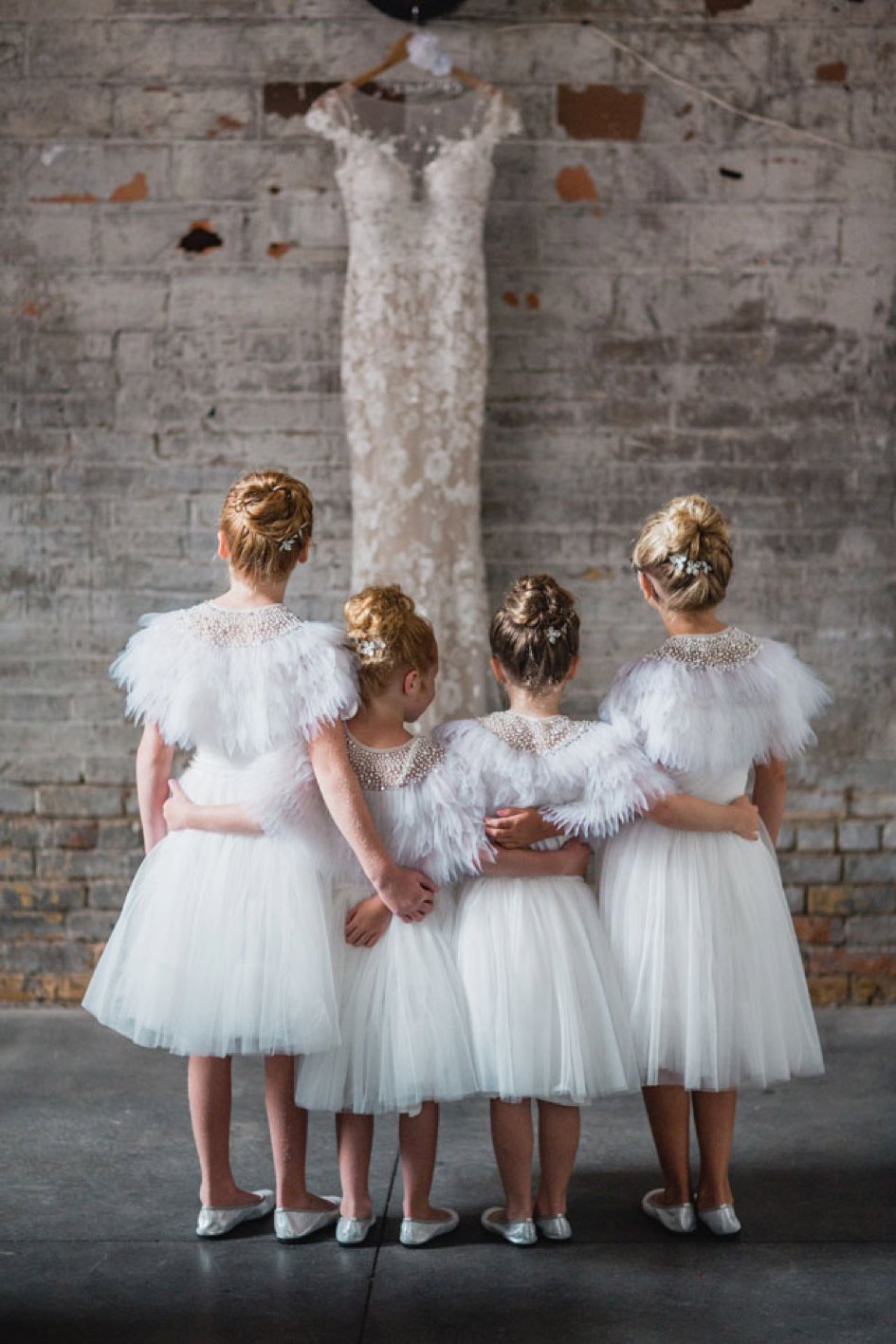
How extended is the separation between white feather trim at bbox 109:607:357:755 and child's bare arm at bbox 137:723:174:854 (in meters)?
0.08

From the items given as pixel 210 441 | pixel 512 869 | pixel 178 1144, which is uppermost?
pixel 210 441

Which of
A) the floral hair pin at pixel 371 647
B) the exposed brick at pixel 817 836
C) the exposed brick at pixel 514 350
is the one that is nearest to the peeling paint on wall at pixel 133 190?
the exposed brick at pixel 514 350

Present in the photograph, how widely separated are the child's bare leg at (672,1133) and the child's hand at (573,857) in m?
0.43

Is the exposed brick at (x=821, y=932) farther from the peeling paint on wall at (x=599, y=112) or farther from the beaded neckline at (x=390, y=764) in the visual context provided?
the peeling paint on wall at (x=599, y=112)

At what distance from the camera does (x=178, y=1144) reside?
10.5 feet

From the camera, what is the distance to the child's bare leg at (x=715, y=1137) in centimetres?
268

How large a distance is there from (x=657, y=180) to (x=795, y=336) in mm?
582

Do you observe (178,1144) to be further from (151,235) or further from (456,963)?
(151,235)

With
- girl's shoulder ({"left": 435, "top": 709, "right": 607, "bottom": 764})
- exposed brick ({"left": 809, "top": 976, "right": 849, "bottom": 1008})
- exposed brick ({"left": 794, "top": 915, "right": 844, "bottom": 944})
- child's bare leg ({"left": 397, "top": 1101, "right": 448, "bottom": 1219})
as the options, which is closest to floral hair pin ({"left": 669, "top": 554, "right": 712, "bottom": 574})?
girl's shoulder ({"left": 435, "top": 709, "right": 607, "bottom": 764})

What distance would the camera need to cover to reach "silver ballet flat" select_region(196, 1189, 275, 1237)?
2684 mm

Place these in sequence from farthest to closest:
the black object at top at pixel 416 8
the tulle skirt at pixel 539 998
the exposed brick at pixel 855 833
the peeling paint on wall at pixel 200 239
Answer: the exposed brick at pixel 855 833 → the peeling paint on wall at pixel 200 239 → the black object at top at pixel 416 8 → the tulle skirt at pixel 539 998

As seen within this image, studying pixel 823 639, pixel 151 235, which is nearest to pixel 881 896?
pixel 823 639

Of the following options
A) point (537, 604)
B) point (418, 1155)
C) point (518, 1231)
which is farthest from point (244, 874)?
point (518, 1231)

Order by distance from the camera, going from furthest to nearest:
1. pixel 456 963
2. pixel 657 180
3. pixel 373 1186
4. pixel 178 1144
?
pixel 657 180
pixel 178 1144
pixel 373 1186
pixel 456 963
